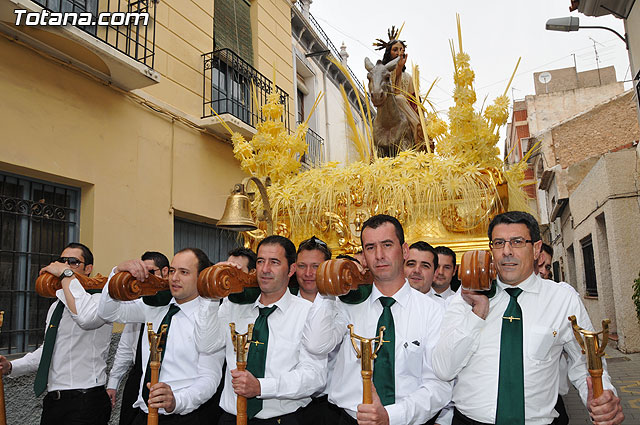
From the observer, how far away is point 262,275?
278cm

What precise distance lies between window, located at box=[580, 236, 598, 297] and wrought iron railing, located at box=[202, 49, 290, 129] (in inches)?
349

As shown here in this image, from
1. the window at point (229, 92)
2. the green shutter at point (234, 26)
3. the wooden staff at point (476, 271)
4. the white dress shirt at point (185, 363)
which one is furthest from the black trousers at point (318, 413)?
the green shutter at point (234, 26)

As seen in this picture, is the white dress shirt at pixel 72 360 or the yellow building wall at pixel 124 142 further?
the yellow building wall at pixel 124 142

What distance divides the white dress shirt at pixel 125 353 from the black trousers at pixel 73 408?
50 cm

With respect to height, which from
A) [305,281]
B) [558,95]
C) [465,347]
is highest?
[558,95]

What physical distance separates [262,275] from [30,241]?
3.33 metres

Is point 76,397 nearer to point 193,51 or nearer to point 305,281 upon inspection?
point 305,281

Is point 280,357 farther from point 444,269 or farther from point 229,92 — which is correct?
point 229,92

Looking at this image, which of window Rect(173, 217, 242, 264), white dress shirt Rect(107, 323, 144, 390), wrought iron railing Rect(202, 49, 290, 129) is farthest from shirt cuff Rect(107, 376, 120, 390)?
wrought iron railing Rect(202, 49, 290, 129)

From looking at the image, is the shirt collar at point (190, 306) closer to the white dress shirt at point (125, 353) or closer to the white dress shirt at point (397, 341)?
the white dress shirt at point (397, 341)

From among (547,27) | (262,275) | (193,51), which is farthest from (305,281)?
(547,27)

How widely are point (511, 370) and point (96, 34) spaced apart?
547 centimetres

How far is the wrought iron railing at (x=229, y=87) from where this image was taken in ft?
25.2

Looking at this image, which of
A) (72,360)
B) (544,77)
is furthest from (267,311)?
(544,77)
